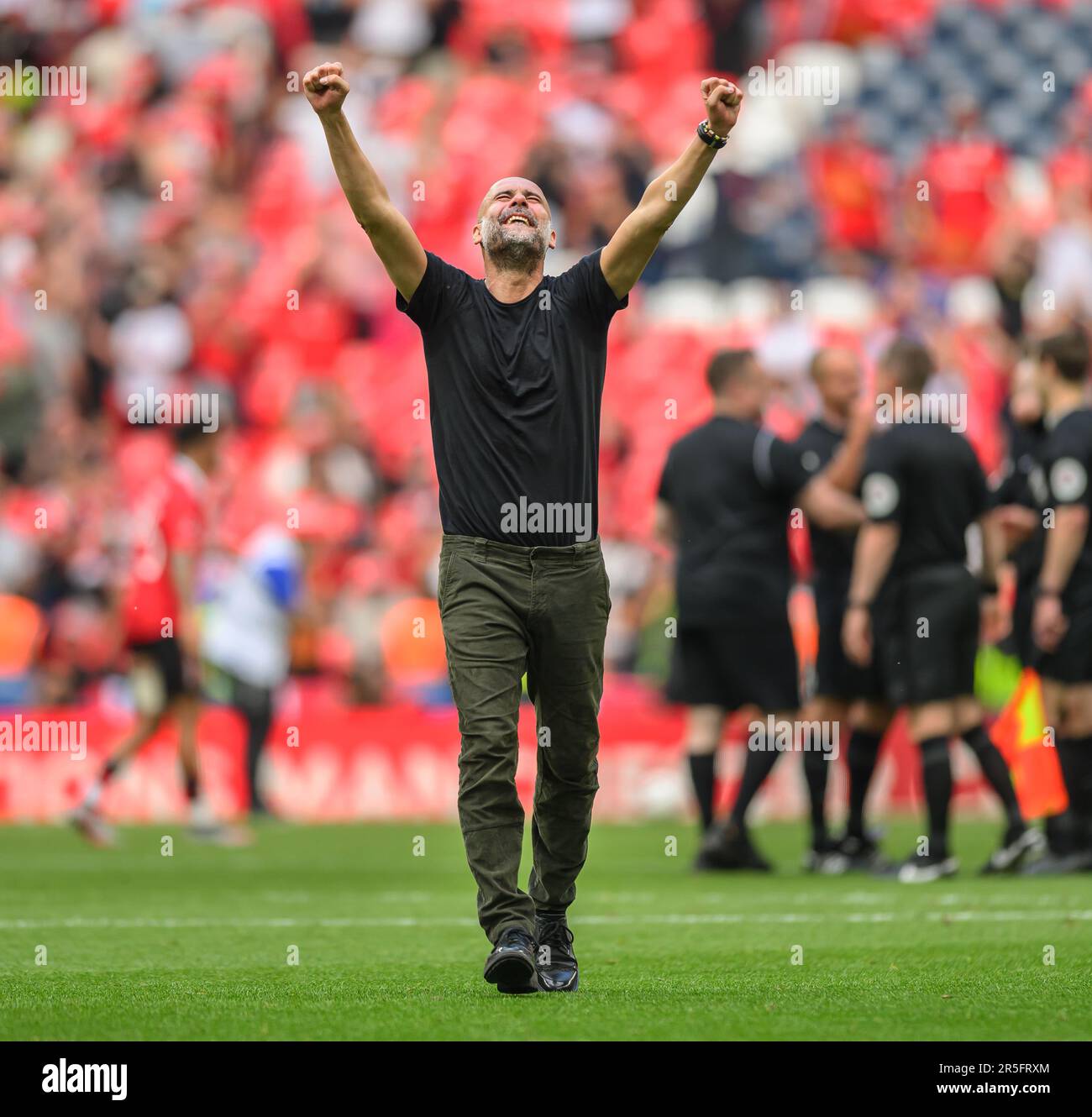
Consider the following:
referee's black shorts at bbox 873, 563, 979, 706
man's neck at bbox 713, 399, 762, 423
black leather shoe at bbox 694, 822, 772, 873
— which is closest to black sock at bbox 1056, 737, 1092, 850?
referee's black shorts at bbox 873, 563, 979, 706

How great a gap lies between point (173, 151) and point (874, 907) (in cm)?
1484

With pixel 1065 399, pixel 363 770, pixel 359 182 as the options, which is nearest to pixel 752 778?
pixel 1065 399

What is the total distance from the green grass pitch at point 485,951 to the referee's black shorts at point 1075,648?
3.29ft

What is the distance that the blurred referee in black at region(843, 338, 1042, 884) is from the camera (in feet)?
32.6

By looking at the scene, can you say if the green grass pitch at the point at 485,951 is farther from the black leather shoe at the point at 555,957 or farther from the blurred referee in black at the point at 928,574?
the blurred referee in black at the point at 928,574

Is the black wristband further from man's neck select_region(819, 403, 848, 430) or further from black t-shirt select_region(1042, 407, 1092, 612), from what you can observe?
man's neck select_region(819, 403, 848, 430)

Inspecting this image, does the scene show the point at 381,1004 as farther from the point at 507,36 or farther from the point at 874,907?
the point at 507,36

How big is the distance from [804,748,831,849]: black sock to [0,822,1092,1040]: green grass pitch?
24 centimetres

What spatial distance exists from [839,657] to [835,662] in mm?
33

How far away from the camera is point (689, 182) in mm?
5934

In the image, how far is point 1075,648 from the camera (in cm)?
1023

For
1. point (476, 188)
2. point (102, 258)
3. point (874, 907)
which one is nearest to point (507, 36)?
point (476, 188)

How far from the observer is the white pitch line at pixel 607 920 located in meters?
7.88

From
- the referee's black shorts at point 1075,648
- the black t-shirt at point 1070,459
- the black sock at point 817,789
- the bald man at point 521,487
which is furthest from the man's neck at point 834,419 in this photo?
the bald man at point 521,487
